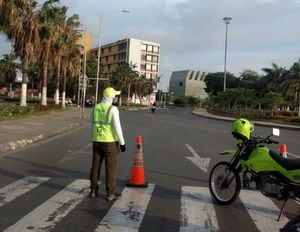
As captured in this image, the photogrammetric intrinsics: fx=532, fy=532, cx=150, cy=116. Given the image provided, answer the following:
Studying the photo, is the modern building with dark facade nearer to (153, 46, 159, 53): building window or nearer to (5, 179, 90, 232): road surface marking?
(153, 46, 159, 53): building window

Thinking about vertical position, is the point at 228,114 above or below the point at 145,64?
below

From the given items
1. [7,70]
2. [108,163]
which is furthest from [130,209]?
[7,70]

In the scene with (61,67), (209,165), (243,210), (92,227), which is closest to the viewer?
(92,227)

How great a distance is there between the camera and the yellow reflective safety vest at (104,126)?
29.4ft

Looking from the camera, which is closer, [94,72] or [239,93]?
[239,93]

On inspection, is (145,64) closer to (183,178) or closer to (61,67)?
(61,67)

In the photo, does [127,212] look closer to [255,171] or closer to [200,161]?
[255,171]

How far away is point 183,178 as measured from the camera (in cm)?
1148

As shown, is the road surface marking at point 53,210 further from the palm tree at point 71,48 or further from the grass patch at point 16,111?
the palm tree at point 71,48

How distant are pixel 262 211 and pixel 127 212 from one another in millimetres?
2152

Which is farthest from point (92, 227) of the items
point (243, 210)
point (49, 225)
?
point (243, 210)

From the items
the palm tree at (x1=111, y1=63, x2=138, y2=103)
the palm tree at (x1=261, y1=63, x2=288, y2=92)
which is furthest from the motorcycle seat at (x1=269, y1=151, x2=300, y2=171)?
the palm tree at (x1=111, y1=63, x2=138, y2=103)

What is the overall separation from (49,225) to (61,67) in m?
54.3

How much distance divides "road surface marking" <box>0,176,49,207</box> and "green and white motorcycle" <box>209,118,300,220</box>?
10.9 feet
